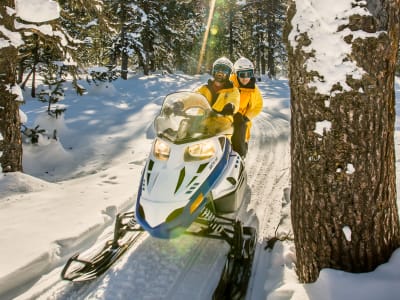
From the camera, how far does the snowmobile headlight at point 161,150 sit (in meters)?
3.77

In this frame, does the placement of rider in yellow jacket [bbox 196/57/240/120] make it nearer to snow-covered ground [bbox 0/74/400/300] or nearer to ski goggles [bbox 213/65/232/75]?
ski goggles [bbox 213/65/232/75]

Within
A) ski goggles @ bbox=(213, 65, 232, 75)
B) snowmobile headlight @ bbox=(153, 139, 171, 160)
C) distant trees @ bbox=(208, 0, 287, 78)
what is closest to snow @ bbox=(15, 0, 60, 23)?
ski goggles @ bbox=(213, 65, 232, 75)

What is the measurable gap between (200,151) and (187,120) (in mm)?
427

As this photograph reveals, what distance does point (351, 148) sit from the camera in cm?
234

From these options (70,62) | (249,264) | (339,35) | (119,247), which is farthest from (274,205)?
(70,62)

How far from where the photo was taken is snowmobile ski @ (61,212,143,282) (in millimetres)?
3367

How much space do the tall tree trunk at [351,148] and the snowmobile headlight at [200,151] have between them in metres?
1.32

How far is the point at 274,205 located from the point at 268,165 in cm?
211

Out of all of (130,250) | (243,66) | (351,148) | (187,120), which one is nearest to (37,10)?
(243,66)

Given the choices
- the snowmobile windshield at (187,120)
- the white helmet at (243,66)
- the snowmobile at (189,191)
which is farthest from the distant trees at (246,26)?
the snowmobile at (189,191)

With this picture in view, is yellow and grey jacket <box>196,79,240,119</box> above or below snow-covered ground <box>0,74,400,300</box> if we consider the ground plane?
above

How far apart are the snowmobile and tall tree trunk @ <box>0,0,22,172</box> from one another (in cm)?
331

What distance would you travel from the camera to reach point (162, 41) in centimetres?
2897

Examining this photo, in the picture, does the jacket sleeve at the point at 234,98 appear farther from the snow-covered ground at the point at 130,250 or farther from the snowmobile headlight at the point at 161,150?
the snowmobile headlight at the point at 161,150
